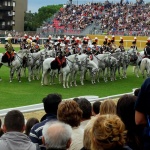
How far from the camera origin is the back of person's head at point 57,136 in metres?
3.95

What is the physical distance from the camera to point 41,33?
188ft

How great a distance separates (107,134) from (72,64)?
58.4 ft

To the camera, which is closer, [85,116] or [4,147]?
[4,147]

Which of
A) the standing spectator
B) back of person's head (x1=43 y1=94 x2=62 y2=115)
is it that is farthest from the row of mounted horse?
the standing spectator

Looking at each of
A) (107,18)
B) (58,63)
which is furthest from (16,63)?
(107,18)

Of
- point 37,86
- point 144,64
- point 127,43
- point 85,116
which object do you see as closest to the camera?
point 85,116

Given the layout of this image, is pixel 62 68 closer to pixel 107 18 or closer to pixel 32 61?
pixel 32 61

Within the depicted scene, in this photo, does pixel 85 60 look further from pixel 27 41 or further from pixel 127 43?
pixel 127 43

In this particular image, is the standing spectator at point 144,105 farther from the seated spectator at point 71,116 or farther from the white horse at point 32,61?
the white horse at point 32,61

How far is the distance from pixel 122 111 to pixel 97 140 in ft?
4.45

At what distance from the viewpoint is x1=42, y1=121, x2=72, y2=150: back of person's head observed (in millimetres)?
3953

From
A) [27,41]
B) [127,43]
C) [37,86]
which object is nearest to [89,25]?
[127,43]

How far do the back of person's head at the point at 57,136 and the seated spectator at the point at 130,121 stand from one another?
32.3 inches

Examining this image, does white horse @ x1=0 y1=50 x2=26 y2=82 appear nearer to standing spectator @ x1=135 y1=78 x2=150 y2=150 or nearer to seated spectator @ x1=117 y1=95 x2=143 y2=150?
seated spectator @ x1=117 y1=95 x2=143 y2=150
